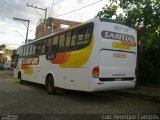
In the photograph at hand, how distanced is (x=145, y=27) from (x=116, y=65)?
4310mm

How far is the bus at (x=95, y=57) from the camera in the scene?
416 inches

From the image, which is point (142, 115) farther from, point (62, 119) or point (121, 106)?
point (62, 119)

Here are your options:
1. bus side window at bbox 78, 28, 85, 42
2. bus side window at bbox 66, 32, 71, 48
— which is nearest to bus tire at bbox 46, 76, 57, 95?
bus side window at bbox 66, 32, 71, 48

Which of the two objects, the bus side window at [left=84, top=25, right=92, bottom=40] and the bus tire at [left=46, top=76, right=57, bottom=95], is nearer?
the bus side window at [left=84, top=25, right=92, bottom=40]

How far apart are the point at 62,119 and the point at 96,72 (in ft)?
10.2

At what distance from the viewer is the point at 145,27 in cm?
1434

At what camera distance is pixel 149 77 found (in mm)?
15961

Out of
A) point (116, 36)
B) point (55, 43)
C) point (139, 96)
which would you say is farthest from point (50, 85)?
point (116, 36)

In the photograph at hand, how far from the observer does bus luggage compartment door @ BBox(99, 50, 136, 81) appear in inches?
419

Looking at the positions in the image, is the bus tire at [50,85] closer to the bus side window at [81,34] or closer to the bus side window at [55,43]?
the bus side window at [55,43]

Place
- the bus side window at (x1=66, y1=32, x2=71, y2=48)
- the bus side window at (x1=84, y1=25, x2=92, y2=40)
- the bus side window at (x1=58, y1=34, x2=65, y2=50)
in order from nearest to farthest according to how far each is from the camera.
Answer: the bus side window at (x1=84, y1=25, x2=92, y2=40)
the bus side window at (x1=66, y1=32, x2=71, y2=48)
the bus side window at (x1=58, y1=34, x2=65, y2=50)

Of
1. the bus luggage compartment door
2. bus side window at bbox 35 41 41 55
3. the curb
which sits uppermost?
bus side window at bbox 35 41 41 55

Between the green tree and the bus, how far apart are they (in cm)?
228

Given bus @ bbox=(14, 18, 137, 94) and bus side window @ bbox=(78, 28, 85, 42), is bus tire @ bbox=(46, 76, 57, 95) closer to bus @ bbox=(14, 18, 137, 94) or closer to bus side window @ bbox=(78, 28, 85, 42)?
bus @ bbox=(14, 18, 137, 94)
